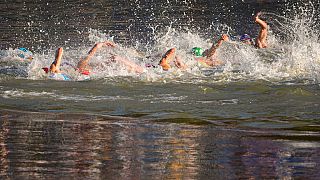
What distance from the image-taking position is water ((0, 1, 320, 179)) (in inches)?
294

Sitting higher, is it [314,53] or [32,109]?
[314,53]

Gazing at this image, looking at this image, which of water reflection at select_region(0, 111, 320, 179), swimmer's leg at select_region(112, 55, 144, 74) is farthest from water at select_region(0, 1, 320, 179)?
swimmer's leg at select_region(112, 55, 144, 74)

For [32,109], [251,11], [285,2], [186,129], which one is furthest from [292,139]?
[285,2]

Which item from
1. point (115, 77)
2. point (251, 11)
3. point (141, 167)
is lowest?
point (141, 167)

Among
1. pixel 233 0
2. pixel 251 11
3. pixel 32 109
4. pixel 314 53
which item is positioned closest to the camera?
pixel 32 109

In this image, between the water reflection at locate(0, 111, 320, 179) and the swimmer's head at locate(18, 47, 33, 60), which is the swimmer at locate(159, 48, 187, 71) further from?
the water reflection at locate(0, 111, 320, 179)

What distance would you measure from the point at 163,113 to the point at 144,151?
142 inches

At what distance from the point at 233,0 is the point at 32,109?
2541cm

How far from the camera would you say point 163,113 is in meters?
11.8

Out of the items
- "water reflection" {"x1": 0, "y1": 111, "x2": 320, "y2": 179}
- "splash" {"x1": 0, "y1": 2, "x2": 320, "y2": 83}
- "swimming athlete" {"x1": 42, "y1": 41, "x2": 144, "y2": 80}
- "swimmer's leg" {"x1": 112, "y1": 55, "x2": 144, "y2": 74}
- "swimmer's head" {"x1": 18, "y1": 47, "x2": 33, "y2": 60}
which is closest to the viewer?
"water reflection" {"x1": 0, "y1": 111, "x2": 320, "y2": 179}

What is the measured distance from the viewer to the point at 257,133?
977 centimetres

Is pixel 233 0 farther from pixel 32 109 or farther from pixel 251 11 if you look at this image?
pixel 32 109

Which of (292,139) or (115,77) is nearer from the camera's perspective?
(292,139)

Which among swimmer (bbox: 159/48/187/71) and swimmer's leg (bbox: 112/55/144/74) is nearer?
swimmer's leg (bbox: 112/55/144/74)
